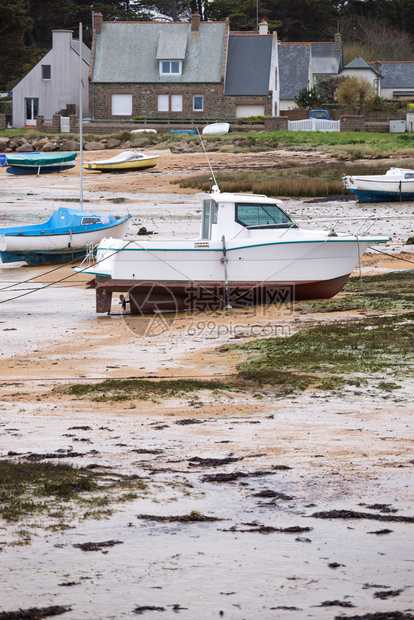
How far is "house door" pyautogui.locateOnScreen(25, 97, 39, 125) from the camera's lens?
60.9m

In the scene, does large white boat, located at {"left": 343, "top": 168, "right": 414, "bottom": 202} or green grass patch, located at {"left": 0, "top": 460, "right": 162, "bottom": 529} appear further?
large white boat, located at {"left": 343, "top": 168, "right": 414, "bottom": 202}

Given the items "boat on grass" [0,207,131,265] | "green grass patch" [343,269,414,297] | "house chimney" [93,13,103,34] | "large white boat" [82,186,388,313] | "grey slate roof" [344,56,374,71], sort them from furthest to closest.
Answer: "grey slate roof" [344,56,374,71] < "house chimney" [93,13,103,34] < "boat on grass" [0,207,131,265] < "green grass patch" [343,269,414,297] < "large white boat" [82,186,388,313]

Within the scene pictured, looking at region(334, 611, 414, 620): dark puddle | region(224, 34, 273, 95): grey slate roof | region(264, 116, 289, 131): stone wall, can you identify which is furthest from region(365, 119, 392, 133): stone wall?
region(334, 611, 414, 620): dark puddle

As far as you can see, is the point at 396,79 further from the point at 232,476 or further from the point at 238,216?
the point at 232,476

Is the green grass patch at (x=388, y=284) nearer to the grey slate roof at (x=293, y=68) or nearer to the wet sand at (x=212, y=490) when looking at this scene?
the wet sand at (x=212, y=490)

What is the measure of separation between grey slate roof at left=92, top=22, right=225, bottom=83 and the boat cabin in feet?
142

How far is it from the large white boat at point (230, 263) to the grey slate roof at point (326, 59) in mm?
59038

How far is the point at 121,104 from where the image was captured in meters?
58.2

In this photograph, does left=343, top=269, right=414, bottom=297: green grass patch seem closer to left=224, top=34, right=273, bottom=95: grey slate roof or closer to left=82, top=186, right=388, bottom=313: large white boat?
left=82, top=186, right=388, bottom=313: large white boat

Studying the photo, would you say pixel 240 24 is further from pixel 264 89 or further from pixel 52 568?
pixel 52 568

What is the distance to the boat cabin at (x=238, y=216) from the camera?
52.7 ft

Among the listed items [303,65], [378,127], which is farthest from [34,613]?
[303,65]

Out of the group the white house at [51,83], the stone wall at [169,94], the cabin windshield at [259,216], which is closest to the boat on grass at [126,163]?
the stone wall at [169,94]

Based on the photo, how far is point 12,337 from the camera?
13992 millimetres
